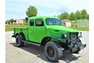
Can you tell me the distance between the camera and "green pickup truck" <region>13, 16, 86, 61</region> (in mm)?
3238

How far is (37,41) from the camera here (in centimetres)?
376

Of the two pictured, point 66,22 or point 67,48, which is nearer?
point 67,48

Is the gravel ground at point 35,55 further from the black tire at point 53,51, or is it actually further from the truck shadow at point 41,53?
the black tire at point 53,51

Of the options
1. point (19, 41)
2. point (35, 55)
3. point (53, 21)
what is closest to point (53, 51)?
point (35, 55)

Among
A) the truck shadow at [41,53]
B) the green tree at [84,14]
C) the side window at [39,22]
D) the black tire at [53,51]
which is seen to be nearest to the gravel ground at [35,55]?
the truck shadow at [41,53]

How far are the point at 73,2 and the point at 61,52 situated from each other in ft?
3.69

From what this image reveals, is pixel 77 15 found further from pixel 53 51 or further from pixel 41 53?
pixel 41 53

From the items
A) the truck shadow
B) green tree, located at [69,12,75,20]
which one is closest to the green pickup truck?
the truck shadow

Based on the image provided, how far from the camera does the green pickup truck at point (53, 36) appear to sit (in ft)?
10.6

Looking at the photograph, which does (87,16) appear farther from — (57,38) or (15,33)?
(15,33)

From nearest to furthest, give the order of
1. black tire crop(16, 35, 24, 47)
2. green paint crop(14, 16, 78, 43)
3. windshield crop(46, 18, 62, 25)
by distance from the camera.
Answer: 1. green paint crop(14, 16, 78, 43)
2. windshield crop(46, 18, 62, 25)
3. black tire crop(16, 35, 24, 47)

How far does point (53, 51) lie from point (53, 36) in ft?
1.00

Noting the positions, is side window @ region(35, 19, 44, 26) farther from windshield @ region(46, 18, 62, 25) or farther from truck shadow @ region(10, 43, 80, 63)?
truck shadow @ region(10, 43, 80, 63)

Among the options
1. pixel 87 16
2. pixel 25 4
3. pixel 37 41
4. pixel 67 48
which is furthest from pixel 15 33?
pixel 87 16
